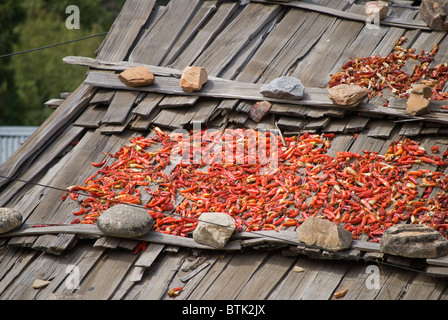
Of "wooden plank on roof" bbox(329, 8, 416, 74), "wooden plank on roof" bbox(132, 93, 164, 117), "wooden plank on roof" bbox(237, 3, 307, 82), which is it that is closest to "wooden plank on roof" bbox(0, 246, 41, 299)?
"wooden plank on roof" bbox(132, 93, 164, 117)

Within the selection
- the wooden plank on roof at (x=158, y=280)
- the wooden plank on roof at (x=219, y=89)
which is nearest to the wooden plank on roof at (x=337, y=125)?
the wooden plank on roof at (x=219, y=89)

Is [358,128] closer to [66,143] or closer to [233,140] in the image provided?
[233,140]

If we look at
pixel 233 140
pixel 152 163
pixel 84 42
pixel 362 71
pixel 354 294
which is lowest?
pixel 354 294

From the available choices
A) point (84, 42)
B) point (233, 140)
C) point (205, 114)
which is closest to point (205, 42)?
point (205, 114)

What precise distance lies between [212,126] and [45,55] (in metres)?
15.4

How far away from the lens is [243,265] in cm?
509

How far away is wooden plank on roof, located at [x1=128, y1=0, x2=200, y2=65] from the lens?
7500 millimetres

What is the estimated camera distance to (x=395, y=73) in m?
6.44

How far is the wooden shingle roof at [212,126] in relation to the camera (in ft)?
16.1

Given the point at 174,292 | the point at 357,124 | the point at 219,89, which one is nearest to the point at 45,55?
the point at 219,89

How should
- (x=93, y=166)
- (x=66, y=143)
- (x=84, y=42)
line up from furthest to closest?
(x=84, y=42) → (x=66, y=143) → (x=93, y=166)

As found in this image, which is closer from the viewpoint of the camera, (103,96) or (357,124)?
(357,124)

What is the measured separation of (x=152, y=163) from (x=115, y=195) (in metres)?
0.51

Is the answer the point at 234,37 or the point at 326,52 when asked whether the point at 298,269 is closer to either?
the point at 326,52
